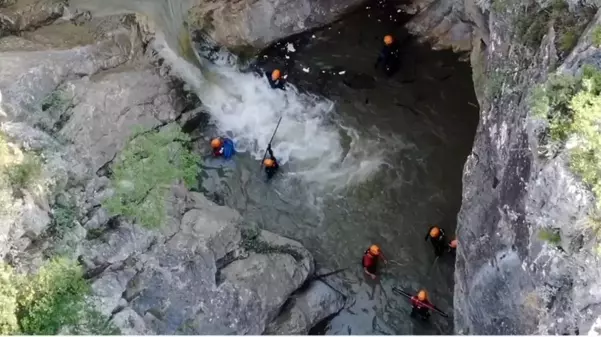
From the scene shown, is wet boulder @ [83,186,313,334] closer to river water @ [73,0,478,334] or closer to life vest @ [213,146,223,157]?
river water @ [73,0,478,334]

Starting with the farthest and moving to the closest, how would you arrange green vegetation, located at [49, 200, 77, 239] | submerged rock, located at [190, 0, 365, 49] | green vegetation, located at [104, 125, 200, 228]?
submerged rock, located at [190, 0, 365, 49]
green vegetation, located at [104, 125, 200, 228]
green vegetation, located at [49, 200, 77, 239]

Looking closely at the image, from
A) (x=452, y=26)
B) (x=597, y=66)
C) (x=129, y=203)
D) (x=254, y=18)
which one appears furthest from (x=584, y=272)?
(x=254, y=18)

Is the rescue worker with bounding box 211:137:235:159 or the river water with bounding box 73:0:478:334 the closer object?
the river water with bounding box 73:0:478:334

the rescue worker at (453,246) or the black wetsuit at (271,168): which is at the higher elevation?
the black wetsuit at (271,168)

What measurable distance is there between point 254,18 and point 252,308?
9.06 meters

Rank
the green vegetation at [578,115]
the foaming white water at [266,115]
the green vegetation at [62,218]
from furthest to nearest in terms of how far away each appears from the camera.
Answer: the foaming white water at [266,115] → the green vegetation at [62,218] → the green vegetation at [578,115]

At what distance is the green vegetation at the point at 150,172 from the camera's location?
519 inches

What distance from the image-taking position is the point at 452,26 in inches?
736

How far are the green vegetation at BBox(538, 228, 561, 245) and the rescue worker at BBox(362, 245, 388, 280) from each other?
542cm

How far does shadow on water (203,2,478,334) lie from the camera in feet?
48.9

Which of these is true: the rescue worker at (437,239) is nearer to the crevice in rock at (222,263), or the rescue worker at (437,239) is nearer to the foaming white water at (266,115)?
the foaming white water at (266,115)

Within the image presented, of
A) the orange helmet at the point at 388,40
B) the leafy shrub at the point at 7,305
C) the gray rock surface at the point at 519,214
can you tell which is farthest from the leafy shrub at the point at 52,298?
the orange helmet at the point at 388,40

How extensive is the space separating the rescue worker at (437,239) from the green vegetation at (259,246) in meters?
3.07

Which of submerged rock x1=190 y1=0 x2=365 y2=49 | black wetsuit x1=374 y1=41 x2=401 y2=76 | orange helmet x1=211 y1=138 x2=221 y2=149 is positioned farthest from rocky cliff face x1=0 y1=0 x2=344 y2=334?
black wetsuit x1=374 y1=41 x2=401 y2=76
